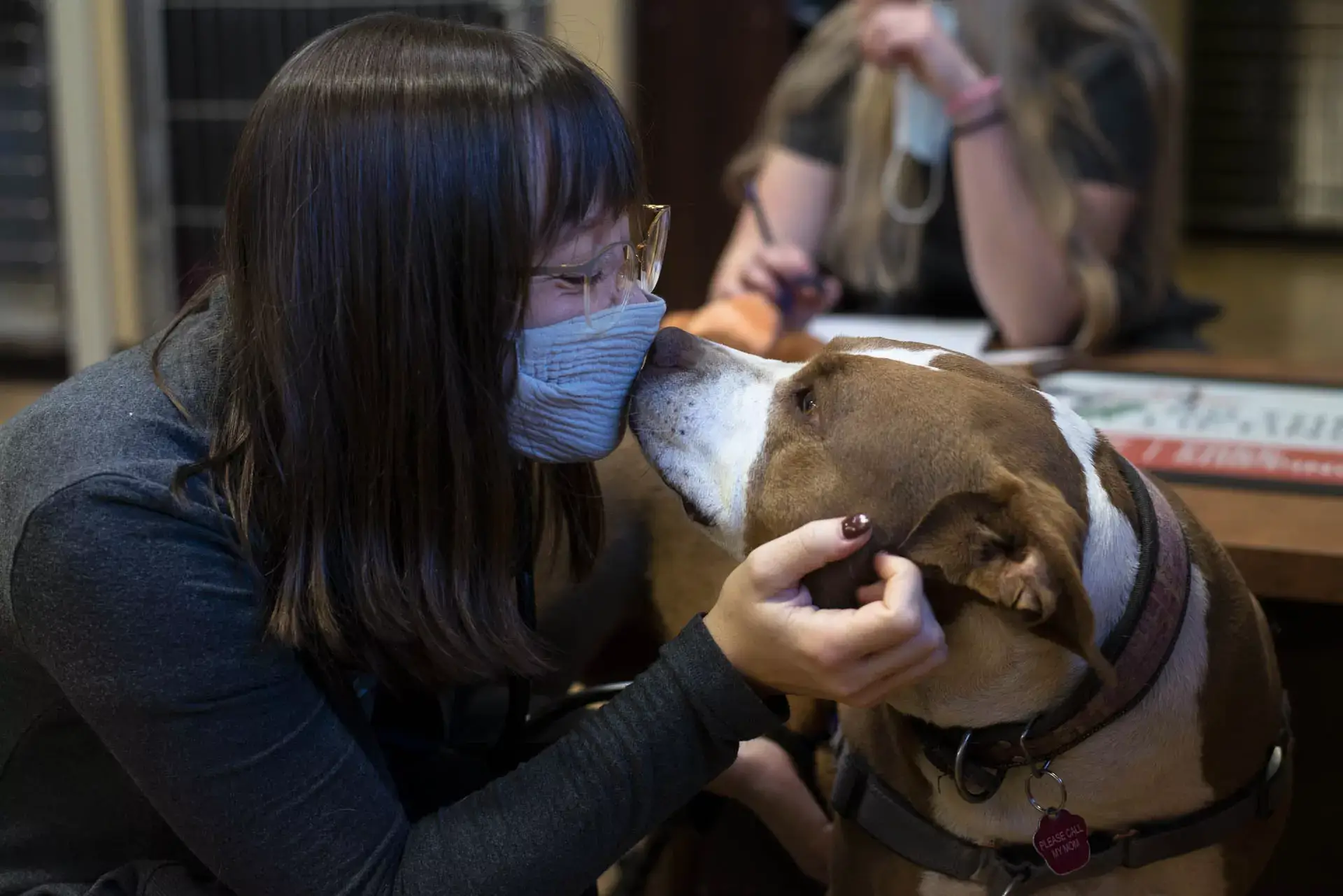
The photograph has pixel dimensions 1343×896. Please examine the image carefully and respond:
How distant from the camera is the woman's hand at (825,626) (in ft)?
3.25

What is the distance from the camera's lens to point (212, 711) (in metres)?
1.04

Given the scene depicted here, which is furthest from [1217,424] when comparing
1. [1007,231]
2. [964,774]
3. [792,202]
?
[792,202]

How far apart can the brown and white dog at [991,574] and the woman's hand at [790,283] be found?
28.8 inches

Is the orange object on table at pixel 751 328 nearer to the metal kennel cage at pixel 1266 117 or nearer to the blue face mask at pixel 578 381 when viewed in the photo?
the blue face mask at pixel 578 381

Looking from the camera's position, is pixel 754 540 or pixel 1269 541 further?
pixel 1269 541

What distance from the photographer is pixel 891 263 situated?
8.09 ft

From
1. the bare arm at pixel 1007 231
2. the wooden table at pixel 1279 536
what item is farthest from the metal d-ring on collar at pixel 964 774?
the bare arm at pixel 1007 231

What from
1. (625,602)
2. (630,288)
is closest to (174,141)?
(625,602)

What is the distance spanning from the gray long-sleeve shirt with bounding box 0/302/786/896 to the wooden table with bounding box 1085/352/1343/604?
57 cm

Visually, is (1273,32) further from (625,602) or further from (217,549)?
(217,549)

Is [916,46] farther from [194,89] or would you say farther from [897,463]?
[194,89]

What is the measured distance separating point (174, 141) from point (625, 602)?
288 centimetres

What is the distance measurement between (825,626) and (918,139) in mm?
1590

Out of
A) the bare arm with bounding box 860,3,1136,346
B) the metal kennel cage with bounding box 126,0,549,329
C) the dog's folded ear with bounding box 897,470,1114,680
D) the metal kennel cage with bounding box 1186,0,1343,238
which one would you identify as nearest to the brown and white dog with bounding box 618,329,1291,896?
the dog's folded ear with bounding box 897,470,1114,680
